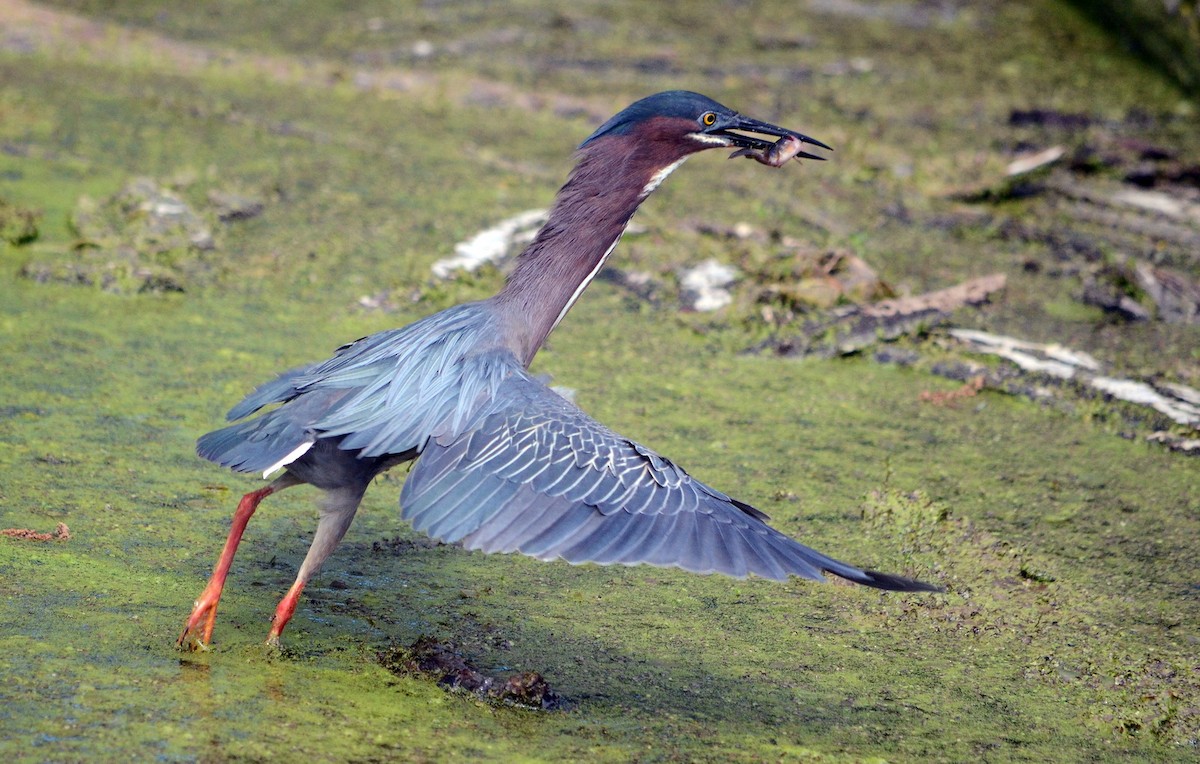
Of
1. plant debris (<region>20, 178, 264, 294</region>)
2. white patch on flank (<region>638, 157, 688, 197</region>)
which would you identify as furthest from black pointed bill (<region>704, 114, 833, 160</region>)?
plant debris (<region>20, 178, 264, 294</region>)

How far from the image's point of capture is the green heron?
9.72 feet

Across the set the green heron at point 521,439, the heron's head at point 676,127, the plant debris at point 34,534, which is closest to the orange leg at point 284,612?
the green heron at point 521,439

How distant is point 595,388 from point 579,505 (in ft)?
7.24

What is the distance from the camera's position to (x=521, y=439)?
127 inches

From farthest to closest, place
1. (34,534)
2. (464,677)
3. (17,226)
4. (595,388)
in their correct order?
(17,226) → (595,388) → (34,534) → (464,677)

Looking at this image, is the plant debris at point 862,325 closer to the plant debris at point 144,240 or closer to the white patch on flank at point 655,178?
the white patch on flank at point 655,178

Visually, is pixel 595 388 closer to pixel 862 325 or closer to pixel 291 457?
pixel 862 325

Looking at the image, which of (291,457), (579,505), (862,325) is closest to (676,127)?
(579,505)

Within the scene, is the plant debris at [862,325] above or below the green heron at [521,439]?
below

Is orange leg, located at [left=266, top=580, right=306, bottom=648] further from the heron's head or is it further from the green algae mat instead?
the heron's head

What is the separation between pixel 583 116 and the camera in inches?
341

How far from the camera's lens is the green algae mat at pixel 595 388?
3158mm

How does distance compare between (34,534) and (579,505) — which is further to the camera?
(34,534)

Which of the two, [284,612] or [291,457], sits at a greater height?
[291,457]
